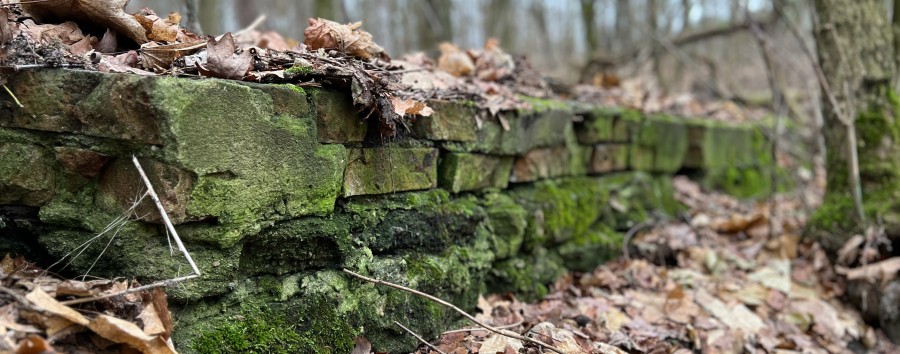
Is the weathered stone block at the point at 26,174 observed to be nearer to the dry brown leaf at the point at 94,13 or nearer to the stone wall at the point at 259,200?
the stone wall at the point at 259,200

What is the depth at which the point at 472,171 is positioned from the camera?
316cm

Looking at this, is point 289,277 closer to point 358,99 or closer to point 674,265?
point 358,99

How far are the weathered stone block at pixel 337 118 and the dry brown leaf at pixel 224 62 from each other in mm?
251

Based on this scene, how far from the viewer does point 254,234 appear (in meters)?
2.08

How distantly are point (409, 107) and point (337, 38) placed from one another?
458mm

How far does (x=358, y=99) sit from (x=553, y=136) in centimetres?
197

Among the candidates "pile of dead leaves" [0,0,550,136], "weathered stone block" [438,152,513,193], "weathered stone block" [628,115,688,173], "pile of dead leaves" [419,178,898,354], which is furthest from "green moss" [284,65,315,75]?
"weathered stone block" [628,115,688,173]

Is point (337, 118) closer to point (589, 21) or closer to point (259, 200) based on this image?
point (259, 200)

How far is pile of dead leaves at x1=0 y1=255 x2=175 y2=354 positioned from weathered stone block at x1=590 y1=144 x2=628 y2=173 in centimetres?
348

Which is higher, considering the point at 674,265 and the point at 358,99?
the point at 358,99

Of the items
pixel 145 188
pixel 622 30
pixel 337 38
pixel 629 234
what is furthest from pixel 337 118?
pixel 622 30

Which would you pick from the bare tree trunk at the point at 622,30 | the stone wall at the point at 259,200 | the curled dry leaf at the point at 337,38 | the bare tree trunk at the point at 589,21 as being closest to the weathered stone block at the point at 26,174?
the stone wall at the point at 259,200

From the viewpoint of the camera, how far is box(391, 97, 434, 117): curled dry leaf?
2455 millimetres

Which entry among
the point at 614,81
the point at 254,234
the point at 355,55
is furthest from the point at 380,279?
the point at 614,81
